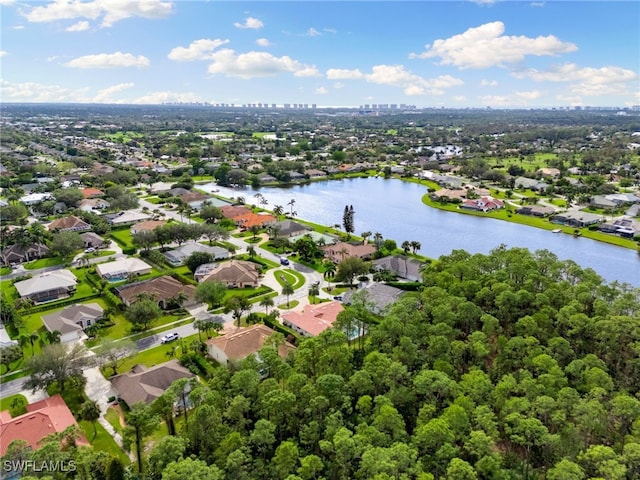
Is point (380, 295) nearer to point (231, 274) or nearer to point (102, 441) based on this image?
point (231, 274)

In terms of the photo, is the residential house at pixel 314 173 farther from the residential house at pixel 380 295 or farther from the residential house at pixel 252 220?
the residential house at pixel 380 295

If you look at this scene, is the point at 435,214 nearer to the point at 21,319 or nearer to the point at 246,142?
the point at 21,319

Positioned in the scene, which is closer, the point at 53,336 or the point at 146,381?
the point at 146,381

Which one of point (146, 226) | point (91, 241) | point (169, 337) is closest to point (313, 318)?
point (169, 337)

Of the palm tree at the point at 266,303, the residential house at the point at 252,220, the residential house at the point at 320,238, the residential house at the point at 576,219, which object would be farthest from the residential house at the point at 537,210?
the palm tree at the point at 266,303

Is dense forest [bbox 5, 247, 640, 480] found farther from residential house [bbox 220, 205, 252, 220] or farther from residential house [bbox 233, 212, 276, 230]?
residential house [bbox 220, 205, 252, 220]

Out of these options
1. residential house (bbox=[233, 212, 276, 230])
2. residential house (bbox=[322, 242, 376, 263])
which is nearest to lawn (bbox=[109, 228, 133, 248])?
residential house (bbox=[233, 212, 276, 230])
